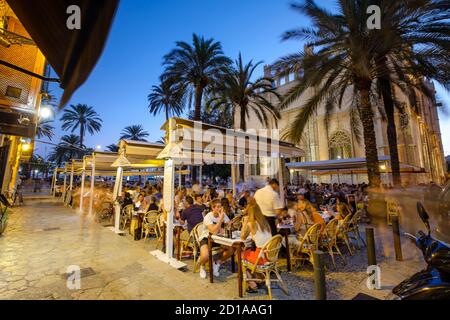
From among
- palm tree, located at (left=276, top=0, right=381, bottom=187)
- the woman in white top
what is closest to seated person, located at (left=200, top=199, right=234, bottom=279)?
the woman in white top

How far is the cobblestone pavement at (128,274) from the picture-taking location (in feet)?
11.3

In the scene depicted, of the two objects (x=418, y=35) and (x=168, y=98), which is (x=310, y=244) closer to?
(x=418, y=35)

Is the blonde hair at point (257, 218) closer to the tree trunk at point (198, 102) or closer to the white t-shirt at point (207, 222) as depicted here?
the white t-shirt at point (207, 222)

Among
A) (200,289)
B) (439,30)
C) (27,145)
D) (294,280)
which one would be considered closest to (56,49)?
(200,289)

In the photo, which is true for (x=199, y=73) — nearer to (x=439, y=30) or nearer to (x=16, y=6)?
(x=439, y=30)

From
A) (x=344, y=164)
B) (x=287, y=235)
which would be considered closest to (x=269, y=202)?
(x=287, y=235)

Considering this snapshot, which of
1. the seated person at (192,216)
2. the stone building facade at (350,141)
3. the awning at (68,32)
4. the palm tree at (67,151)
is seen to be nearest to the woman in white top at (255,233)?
the seated person at (192,216)

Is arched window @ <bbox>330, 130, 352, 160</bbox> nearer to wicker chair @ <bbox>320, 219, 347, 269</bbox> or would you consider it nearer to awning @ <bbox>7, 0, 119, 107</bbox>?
wicker chair @ <bbox>320, 219, 347, 269</bbox>

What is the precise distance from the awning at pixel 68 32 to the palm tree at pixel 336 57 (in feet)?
26.9

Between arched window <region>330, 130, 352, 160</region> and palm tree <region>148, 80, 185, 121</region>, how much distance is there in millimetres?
21285

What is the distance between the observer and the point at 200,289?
3625mm

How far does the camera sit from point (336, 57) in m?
7.99

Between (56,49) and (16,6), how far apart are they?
25 cm

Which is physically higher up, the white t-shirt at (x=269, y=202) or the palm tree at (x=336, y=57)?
the palm tree at (x=336, y=57)
